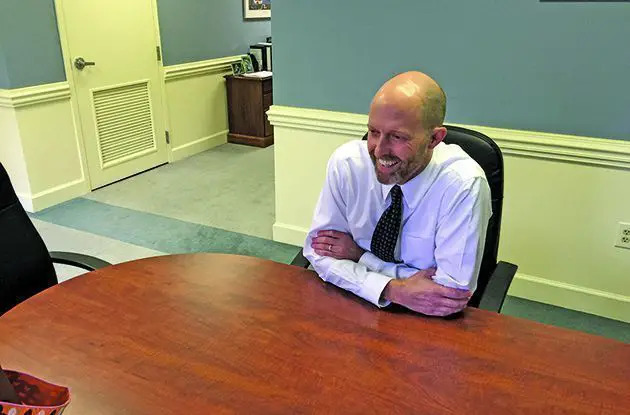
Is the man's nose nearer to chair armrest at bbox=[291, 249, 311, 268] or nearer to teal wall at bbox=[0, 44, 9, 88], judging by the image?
chair armrest at bbox=[291, 249, 311, 268]

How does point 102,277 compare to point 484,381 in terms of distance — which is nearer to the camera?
point 484,381

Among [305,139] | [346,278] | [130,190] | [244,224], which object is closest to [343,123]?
[305,139]

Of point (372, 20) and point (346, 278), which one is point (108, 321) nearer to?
point (346, 278)

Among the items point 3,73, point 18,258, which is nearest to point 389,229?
point 18,258

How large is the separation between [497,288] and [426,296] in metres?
0.28

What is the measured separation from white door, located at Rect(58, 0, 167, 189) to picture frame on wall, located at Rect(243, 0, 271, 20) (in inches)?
51.4

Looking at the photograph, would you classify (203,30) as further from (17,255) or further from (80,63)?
(17,255)

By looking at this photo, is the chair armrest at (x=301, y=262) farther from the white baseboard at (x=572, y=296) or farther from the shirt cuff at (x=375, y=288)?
the white baseboard at (x=572, y=296)

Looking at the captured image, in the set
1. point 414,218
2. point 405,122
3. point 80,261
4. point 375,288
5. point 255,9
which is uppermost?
point 255,9

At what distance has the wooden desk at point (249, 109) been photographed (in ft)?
16.6

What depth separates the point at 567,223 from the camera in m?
2.38

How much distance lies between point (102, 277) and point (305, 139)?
167 cm

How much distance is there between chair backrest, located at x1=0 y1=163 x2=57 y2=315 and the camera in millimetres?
1506

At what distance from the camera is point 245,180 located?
425 centimetres
